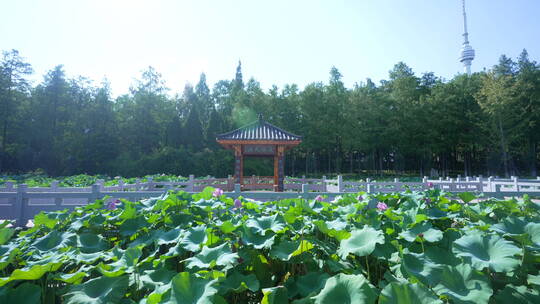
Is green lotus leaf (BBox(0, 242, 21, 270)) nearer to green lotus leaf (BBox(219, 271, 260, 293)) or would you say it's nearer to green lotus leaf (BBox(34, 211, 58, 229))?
green lotus leaf (BBox(34, 211, 58, 229))

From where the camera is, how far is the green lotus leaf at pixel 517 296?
1395 mm

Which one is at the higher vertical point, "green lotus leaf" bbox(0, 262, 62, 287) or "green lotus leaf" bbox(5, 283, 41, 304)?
"green lotus leaf" bbox(0, 262, 62, 287)

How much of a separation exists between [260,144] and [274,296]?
461 inches

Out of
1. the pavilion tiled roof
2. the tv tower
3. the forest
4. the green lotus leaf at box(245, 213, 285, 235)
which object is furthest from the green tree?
the tv tower

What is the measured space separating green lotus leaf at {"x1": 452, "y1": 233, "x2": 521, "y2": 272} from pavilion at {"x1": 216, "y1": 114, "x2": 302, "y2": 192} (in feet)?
35.0

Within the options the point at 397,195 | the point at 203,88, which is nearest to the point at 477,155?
the point at 203,88

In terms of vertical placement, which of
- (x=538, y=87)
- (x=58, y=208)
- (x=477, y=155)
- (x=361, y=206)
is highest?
(x=538, y=87)

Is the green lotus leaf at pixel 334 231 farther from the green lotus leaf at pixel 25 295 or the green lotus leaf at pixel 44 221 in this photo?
the green lotus leaf at pixel 44 221

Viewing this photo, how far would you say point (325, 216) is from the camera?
2977 mm

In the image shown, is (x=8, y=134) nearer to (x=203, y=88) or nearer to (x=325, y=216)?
(x=203, y=88)

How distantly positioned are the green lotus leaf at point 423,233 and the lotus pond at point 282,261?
0.01 m

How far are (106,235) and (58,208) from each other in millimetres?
3827

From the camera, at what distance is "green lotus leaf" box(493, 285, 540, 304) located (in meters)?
1.39

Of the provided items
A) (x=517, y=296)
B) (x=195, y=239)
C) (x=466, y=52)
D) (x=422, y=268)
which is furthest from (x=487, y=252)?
(x=466, y=52)
